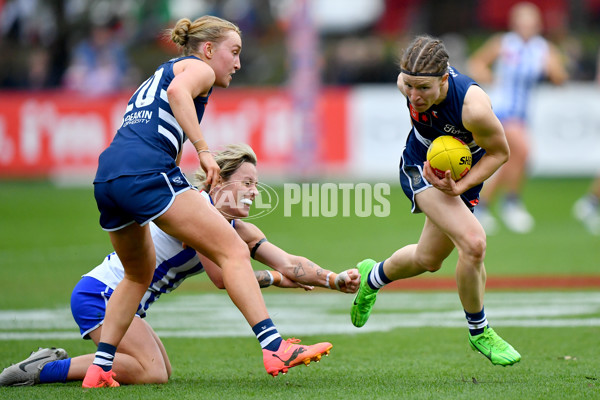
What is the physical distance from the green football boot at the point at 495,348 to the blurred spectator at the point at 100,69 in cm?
1551

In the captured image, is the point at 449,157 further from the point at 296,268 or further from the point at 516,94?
the point at 516,94

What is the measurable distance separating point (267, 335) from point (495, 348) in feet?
4.67

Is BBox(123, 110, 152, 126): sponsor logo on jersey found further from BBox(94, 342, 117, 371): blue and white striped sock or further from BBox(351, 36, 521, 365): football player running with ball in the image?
BBox(351, 36, 521, 365): football player running with ball

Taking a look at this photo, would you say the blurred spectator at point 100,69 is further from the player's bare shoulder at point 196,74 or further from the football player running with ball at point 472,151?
the player's bare shoulder at point 196,74

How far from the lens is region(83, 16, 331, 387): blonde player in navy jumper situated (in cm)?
460

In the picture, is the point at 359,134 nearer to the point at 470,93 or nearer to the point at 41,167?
the point at 41,167

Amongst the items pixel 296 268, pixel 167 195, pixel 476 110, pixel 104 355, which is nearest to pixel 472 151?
pixel 476 110

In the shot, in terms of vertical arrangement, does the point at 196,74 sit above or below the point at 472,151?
above

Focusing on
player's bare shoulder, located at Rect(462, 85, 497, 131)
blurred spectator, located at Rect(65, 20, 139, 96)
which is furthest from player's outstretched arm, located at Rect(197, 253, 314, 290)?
blurred spectator, located at Rect(65, 20, 139, 96)

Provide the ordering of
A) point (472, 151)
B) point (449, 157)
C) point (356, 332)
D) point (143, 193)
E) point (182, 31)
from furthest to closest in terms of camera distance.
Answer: point (356, 332) < point (472, 151) < point (449, 157) < point (182, 31) < point (143, 193)

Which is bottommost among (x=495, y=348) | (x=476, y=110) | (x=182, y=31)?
(x=495, y=348)

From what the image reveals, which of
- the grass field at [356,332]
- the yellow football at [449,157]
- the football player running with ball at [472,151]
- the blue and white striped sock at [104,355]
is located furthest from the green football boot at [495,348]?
the blue and white striped sock at [104,355]

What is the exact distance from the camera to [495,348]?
5250mm

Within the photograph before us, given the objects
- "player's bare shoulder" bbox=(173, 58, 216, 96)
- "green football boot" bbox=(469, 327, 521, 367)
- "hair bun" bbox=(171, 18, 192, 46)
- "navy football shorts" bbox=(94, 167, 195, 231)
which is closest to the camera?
"navy football shorts" bbox=(94, 167, 195, 231)
